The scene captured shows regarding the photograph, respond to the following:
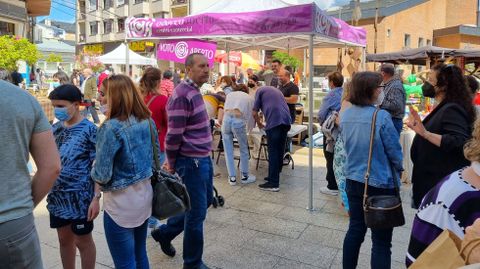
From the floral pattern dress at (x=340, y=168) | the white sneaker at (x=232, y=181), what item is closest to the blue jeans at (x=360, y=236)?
the floral pattern dress at (x=340, y=168)

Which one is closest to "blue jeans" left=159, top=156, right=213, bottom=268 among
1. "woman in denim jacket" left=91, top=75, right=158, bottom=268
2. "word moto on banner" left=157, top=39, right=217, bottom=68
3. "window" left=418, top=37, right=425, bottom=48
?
"woman in denim jacket" left=91, top=75, right=158, bottom=268

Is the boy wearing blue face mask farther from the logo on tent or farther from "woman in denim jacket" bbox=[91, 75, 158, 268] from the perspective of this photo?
the logo on tent

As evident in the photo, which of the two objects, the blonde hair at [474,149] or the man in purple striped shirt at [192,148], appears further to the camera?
the man in purple striped shirt at [192,148]

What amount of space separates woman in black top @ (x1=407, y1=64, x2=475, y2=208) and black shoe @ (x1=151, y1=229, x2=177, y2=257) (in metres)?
2.20

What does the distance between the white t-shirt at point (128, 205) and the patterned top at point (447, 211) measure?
1.64 metres

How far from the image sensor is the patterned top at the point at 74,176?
2.64 meters

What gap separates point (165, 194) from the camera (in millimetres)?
2672

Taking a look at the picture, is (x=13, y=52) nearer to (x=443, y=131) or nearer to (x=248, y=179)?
(x=248, y=179)

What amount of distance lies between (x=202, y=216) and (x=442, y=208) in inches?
82.6

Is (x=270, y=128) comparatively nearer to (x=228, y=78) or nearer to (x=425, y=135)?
(x=228, y=78)

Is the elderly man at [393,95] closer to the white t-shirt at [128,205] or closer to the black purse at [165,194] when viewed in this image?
the black purse at [165,194]

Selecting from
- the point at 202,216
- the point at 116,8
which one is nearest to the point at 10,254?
the point at 202,216

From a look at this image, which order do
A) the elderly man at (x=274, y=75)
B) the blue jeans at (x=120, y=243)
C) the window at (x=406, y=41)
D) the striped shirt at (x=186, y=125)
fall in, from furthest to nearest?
the window at (x=406, y=41)
the elderly man at (x=274, y=75)
the striped shirt at (x=186, y=125)
the blue jeans at (x=120, y=243)

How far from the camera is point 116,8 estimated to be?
44000 millimetres
